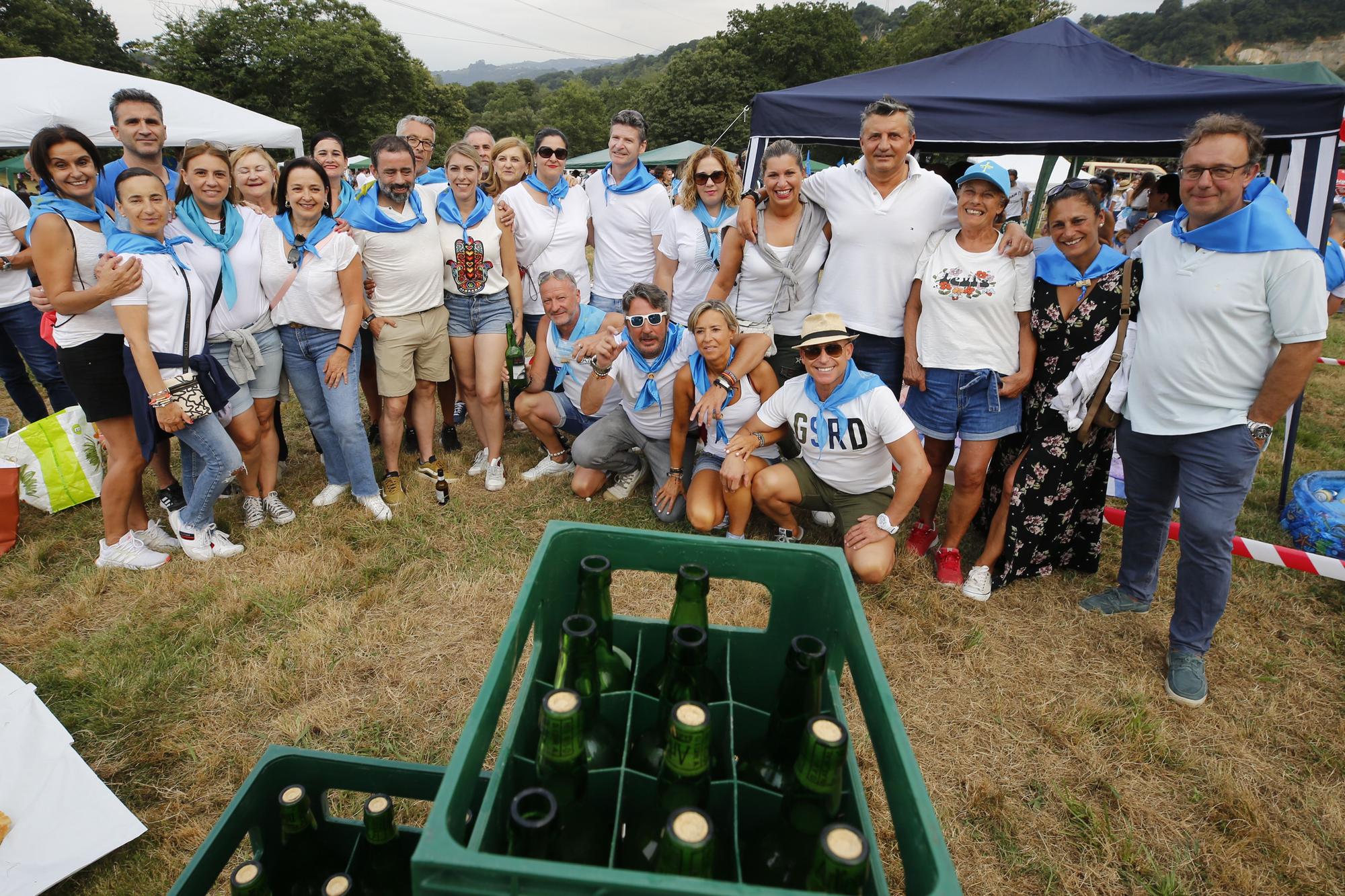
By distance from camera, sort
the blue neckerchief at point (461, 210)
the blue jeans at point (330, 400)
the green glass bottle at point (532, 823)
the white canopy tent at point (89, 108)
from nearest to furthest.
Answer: the green glass bottle at point (532, 823) < the blue jeans at point (330, 400) < the blue neckerchief at point (461, 210) < the white canopy tent at point (89, 108)

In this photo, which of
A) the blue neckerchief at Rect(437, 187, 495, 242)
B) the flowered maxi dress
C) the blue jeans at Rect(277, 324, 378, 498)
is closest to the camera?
the flowered maxi dress

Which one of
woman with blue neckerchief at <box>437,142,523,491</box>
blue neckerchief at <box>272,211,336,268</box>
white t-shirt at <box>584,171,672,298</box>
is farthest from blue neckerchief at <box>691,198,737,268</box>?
blue neckerchief at <box>272,211,336,268</box>

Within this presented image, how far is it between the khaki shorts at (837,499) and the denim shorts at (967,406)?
434 millimetres

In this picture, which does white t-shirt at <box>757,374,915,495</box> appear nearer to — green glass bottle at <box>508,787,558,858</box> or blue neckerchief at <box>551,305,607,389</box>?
blue neckerchief at <box>551,305,607,389</box>

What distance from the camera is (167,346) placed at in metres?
3.11

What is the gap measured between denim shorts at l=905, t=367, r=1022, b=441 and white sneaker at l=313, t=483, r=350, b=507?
3.46 meters

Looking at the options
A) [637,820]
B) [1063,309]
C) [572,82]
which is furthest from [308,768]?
[572,82]

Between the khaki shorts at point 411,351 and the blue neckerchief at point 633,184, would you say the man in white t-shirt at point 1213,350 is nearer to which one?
the blue neckerchief at point 633,184

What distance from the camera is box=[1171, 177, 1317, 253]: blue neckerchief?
7.70ft

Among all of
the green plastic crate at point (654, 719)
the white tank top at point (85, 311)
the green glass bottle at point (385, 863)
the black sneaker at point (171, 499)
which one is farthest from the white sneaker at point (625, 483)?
the green glass bottle at point (385, 863)

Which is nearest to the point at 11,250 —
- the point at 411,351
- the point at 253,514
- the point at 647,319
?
the point at 253,514

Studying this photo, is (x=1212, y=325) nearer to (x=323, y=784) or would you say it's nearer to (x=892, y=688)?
(x=892, y=688)

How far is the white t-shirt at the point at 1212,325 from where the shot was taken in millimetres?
2340

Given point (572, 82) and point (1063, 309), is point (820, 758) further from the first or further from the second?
point (572, 82)
